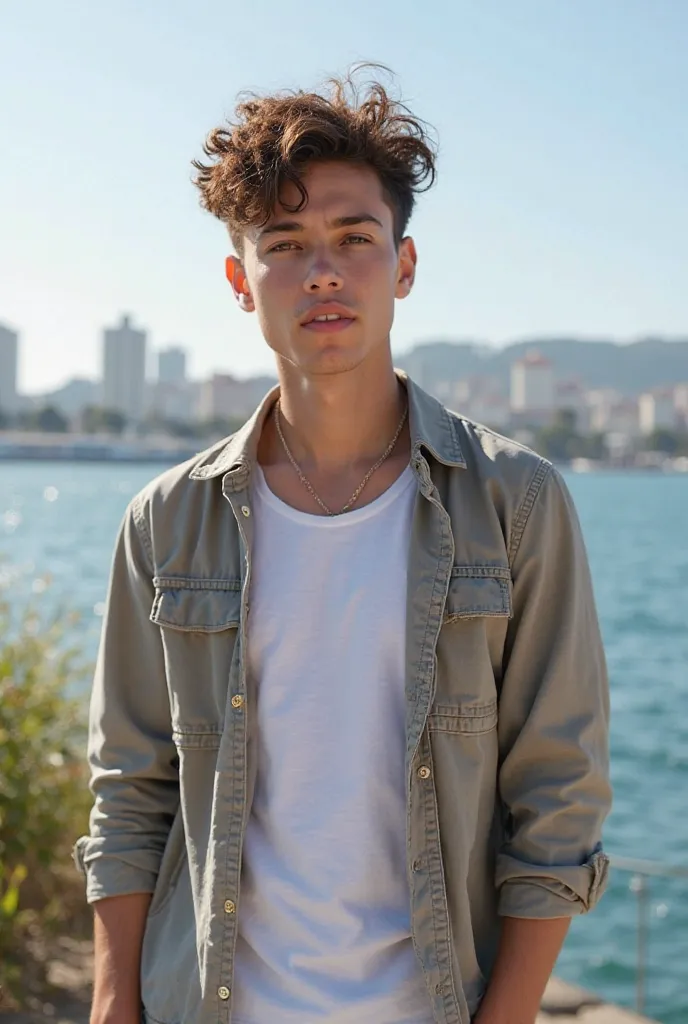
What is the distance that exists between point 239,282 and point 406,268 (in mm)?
308

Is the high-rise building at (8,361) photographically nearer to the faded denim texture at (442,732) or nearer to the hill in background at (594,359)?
the hill in background at (594,359)

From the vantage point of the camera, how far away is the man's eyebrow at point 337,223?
1853 mm

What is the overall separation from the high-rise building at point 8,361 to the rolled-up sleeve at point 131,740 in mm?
110176

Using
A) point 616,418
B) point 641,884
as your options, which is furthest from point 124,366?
point 641,884

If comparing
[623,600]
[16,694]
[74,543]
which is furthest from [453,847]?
[74,543]

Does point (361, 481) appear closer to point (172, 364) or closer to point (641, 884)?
point (641, 884)

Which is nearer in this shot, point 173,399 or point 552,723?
point 552,723

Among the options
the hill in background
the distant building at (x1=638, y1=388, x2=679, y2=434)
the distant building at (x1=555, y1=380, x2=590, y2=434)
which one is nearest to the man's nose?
the distant building at (x1=555, y1=380, x2=590, y2=434)

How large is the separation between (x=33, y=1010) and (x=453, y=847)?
2498 millimetres

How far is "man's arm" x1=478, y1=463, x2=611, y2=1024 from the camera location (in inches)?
66.2

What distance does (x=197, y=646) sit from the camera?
6.23 feet

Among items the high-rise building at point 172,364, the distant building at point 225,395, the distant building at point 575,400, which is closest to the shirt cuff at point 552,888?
the distant building at point 575,400

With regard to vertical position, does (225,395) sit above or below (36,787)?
above

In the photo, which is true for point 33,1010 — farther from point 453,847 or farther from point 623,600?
point 623,600
